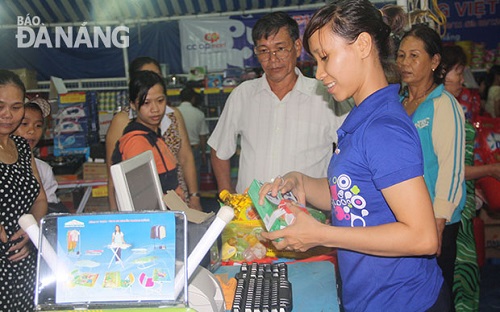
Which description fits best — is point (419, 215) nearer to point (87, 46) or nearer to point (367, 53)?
point (367, 53)

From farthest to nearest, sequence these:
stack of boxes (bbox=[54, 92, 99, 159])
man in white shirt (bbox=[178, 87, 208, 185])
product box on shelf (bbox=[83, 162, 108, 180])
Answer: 1. man in white shirt (bbox=[178, 87, 208, 185])
2. stack of boxes (bbox=[54, 92, 99, 159])
3. product box on shelf (bbox=[83, 162, 108, 180])

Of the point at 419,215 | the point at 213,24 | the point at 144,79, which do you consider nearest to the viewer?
the point at 419,215

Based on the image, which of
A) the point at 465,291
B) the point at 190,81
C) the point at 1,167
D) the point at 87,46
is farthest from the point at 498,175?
the point at 190,81

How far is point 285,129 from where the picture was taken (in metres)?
2.65

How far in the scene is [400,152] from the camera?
119 cm

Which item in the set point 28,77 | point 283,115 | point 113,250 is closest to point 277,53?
Answer: point 283,115

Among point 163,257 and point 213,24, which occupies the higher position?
point 213,24

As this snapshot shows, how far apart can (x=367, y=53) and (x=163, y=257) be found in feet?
2.49

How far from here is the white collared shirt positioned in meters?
2.61

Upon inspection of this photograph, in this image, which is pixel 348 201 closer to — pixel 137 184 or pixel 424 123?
pixel 137 184

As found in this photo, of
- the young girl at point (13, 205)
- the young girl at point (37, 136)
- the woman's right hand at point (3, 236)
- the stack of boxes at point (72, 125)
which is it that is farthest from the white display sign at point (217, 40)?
the woman's right hand at point (3, 236)

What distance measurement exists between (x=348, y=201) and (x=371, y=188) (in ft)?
0.29

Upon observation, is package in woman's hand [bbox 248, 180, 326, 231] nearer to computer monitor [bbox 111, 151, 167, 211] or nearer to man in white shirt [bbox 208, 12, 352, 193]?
computer monitor [bbox 111, 151, 167, 211]

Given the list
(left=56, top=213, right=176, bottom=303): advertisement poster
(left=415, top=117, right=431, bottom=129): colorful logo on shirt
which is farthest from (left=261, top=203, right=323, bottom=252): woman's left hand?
(left=415, top=117, right=431, bottom=129): colorful logo on shirt
